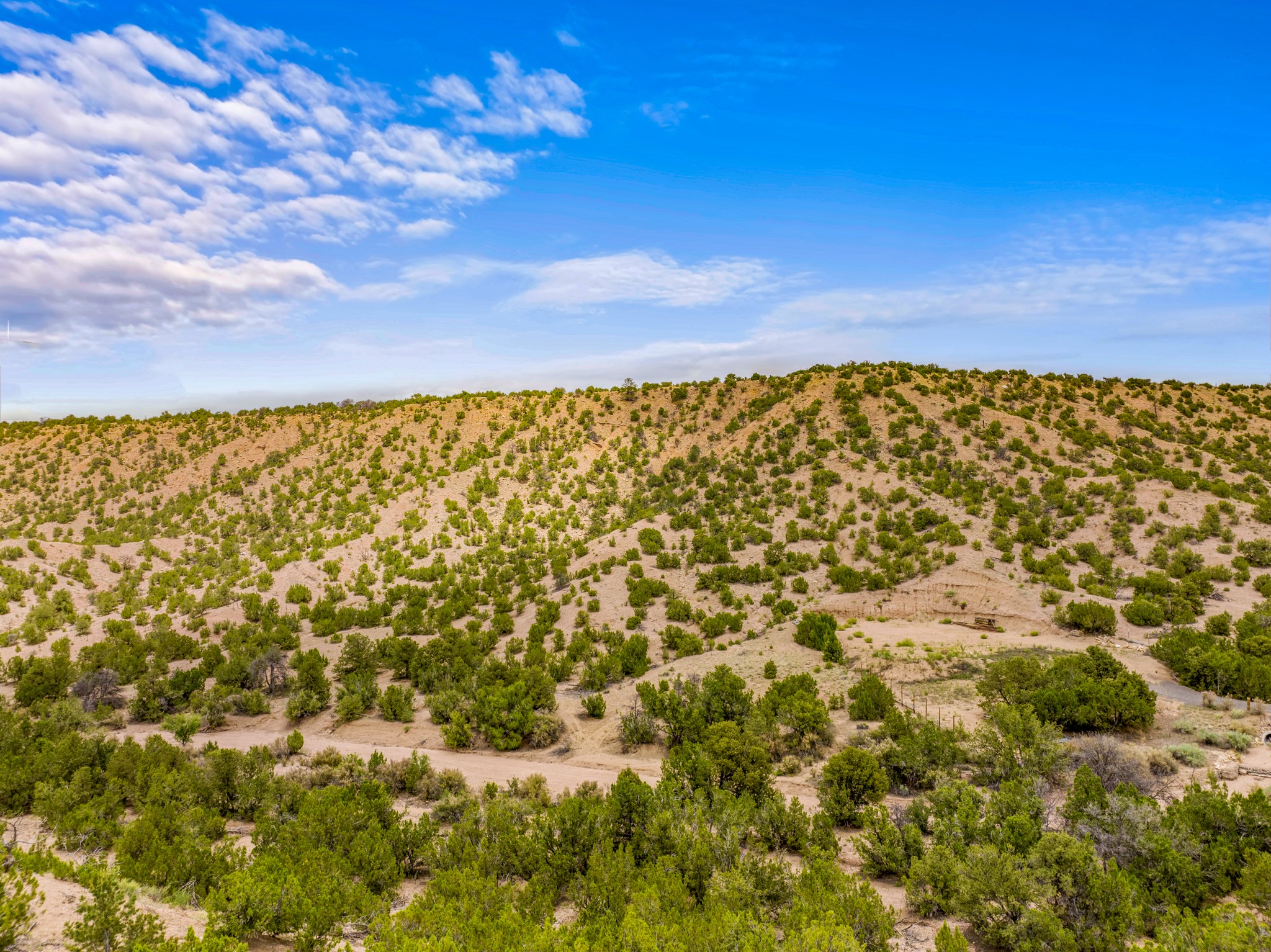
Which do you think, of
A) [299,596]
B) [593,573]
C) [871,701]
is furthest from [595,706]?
[299,596]

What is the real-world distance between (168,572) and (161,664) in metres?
12.7

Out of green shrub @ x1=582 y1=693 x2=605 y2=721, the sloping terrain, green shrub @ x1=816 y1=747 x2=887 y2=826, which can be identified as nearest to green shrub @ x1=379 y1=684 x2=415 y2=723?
the sloping terrain

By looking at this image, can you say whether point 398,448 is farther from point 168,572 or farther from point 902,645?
point 902,645

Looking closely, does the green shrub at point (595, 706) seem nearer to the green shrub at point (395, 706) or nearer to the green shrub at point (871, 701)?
the green shrub at point (395, 706)

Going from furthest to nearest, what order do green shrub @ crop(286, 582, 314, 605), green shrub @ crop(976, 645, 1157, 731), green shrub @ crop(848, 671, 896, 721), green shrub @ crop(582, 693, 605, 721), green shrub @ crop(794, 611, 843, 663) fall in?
green shrub @ crop(286, 582, 314, 605) < green shrub @ crop(794, 611, 843, 663) < green shrub @ crop(582, 693, 605, 721) < green shrub @ crop(848, 671, 896, 721) < green shrub @ crop(976, 645, 1157, 731)

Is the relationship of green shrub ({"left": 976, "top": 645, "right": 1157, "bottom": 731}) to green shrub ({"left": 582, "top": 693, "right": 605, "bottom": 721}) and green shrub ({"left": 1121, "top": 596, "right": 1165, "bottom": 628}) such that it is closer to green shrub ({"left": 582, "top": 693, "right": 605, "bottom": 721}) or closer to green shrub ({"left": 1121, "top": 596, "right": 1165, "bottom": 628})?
green shrub ({"left": 1121, "top": 596, "right": 1165, "bottom": 628})

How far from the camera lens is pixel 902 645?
22.8m

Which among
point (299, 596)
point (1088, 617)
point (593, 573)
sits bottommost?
point (299, 596)

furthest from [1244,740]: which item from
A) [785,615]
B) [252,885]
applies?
[252,885]

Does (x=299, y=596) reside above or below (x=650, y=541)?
below

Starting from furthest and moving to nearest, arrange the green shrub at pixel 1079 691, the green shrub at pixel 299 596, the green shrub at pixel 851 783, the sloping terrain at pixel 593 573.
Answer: the green shrub at pixel 299 596
the sloping terrain at pixel 593 573
the green shrub at pixel 1079 691
the green shrub at pixel 851 783

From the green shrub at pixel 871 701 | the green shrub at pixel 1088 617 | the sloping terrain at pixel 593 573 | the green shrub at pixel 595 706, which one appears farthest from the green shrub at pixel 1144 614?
the green shrub at pixel 595 706

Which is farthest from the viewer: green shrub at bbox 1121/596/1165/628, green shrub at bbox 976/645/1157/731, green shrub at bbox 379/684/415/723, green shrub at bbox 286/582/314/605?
green shrub at bbox 286/582/314/605

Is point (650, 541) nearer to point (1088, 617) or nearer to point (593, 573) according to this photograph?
point (593, 573)
